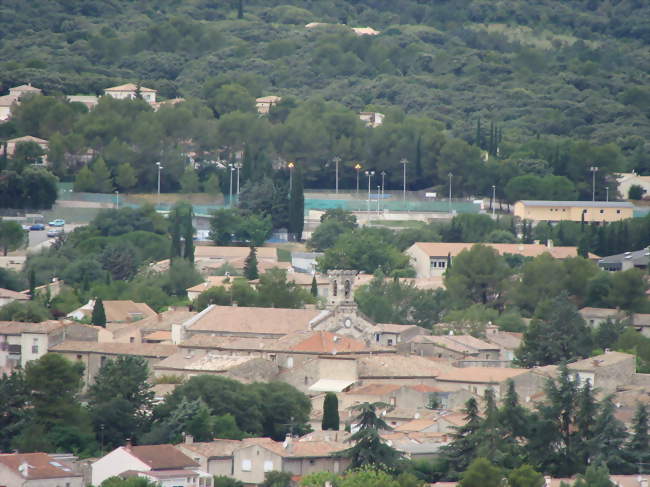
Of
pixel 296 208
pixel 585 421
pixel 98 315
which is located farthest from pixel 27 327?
pixel 296 208

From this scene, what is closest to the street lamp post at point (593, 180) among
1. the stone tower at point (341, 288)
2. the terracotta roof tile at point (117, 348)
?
the stone tower at point (341, 288)

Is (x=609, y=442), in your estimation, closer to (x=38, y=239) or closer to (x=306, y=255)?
(x=306, y=255)

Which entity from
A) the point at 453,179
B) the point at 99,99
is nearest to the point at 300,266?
the point at 453,179

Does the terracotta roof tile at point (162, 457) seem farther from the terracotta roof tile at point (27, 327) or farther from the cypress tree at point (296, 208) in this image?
the cypress tree at point (296, 208)

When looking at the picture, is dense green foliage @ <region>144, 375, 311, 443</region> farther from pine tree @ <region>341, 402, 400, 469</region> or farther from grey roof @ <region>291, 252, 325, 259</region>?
grey roof @ <region>291, 252, 325, 259</region>

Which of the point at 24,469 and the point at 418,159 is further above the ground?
the point at 418,159

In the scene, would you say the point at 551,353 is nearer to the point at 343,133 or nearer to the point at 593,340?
the point at 593,340
